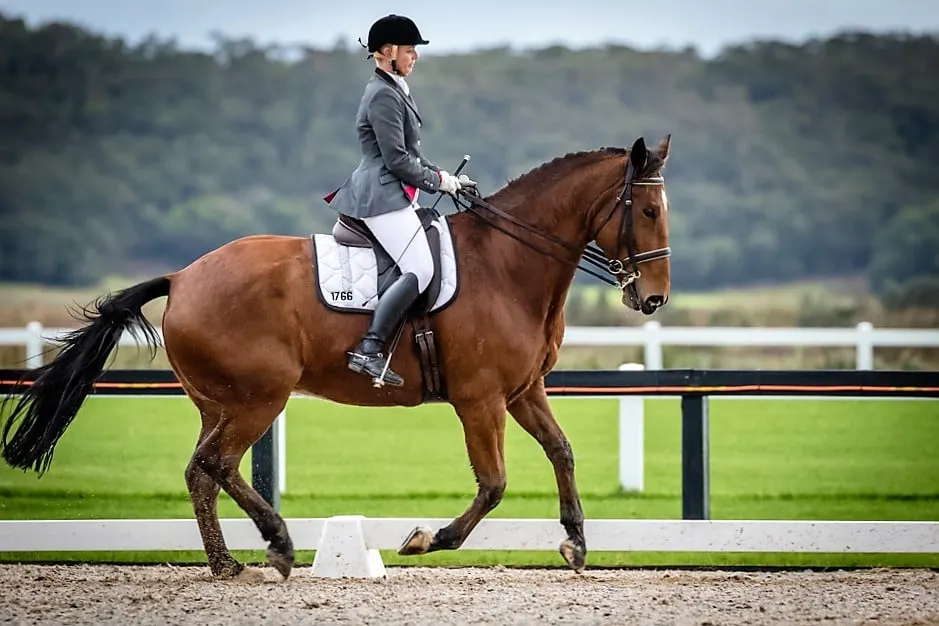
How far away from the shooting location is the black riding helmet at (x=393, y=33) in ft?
21.9

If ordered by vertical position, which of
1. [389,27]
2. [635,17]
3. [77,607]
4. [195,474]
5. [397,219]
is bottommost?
[77,607]

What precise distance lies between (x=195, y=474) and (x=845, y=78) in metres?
78.1

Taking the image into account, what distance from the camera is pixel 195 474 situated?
6797 mm

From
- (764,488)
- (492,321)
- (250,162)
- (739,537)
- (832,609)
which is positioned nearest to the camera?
(832,609)

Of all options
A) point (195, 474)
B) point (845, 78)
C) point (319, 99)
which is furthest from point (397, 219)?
point (845, 78)

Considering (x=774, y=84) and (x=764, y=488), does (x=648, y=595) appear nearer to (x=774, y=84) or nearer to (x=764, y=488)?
(x=764, y=488)

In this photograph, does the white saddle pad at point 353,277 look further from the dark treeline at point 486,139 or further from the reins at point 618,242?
the dark treeline at point 486,139

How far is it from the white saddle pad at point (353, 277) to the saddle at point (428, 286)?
1.0 inches

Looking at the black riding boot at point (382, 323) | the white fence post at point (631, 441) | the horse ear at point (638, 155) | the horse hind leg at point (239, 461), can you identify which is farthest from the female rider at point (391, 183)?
the white fence post at point (631, 441)

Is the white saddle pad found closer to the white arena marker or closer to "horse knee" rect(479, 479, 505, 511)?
"horse knee" rect(479, 479, 505, 511)

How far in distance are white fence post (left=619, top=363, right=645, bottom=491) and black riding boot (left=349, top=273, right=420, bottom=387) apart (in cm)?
339

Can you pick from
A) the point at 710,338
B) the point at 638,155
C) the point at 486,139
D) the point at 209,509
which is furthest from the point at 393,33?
the point at 486,139

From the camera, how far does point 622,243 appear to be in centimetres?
664

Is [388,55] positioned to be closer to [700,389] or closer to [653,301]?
[653,301]
